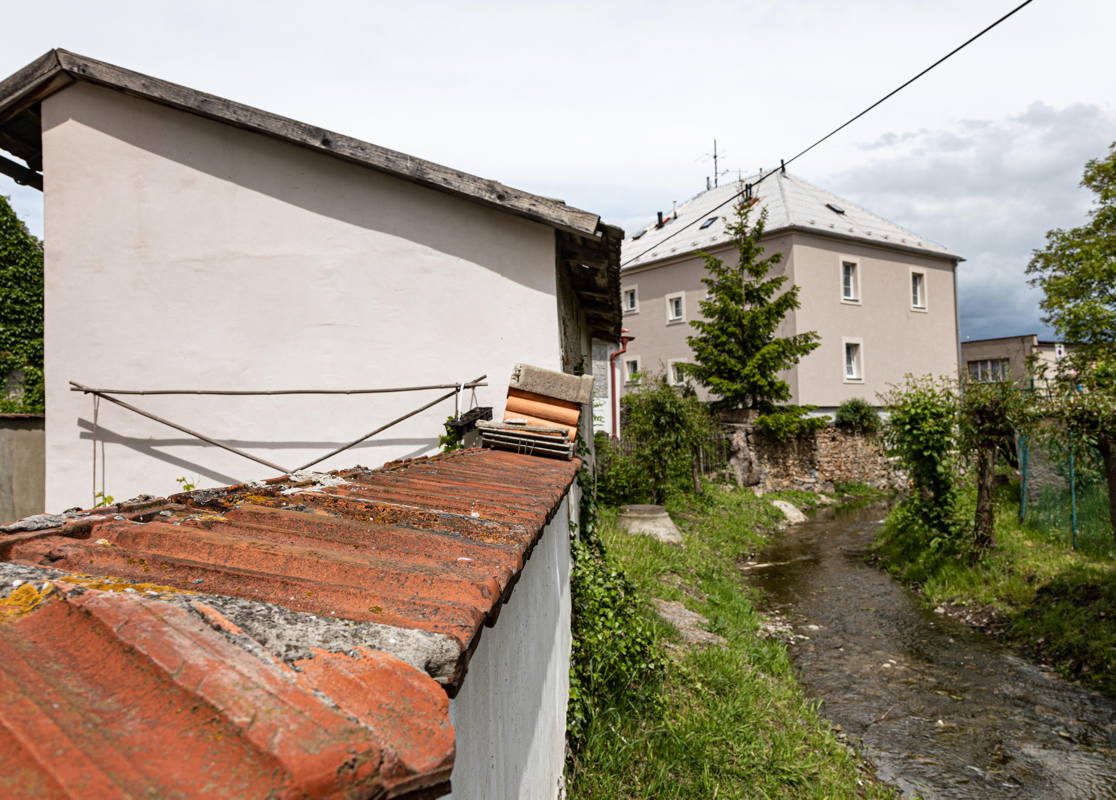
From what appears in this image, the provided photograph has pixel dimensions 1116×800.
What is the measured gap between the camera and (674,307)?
1047 inches

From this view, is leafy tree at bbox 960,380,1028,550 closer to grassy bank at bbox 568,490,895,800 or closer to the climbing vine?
grassy bank at bbox 568,490,895,800

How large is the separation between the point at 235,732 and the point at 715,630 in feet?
24.0

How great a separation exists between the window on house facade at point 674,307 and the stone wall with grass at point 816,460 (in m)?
7.58

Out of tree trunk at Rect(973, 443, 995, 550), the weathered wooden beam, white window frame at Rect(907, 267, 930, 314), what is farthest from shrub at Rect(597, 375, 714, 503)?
white window frame at Rect(907, 267, 930, 314)

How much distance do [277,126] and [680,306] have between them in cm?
2101

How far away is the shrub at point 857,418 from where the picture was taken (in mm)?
21578

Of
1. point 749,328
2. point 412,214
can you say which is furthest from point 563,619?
point 749,328

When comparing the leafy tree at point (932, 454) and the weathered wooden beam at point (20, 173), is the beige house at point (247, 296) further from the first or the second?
the leafy tree at point (932, 454)

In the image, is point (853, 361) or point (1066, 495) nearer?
point (1066, 495)

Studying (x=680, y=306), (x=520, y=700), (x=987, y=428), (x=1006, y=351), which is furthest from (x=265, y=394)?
(x=1006, y=351)

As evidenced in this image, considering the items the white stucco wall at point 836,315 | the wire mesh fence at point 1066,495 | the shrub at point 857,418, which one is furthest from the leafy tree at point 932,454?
the white stucco wall at point 836,315

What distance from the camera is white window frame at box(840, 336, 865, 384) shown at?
23.5 metres

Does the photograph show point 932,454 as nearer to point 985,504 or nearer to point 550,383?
point 985,504

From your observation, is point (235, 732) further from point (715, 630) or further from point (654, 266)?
point (654, 266)
